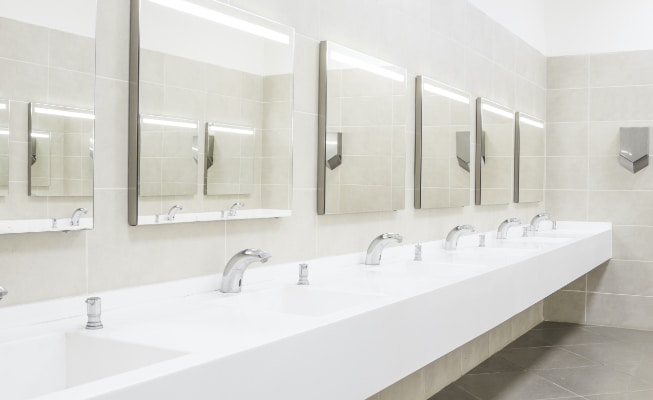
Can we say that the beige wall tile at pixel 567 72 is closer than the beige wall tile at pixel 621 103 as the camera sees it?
No

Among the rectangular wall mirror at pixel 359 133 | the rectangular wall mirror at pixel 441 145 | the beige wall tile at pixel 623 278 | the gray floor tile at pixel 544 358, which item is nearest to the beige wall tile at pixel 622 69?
the beige wall tile at pixel 623 278

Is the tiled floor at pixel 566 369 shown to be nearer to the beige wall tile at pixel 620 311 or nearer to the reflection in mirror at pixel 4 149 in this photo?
the beige wall tile at pixel 620 311

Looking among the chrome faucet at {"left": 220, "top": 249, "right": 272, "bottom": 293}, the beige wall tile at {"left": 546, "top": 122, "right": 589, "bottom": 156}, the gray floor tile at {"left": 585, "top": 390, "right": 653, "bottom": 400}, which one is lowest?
the gray floor tile at {"left": 585, "top": 390, "right": 653, "bottom": 400}

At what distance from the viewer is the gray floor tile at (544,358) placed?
4.52 m

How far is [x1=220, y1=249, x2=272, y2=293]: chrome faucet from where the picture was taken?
7.30 ft

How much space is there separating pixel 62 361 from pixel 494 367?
3.32 metres

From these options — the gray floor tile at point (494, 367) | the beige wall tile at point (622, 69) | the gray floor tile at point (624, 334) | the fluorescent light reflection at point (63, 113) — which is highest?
the beige wall tile at point (622, 69)

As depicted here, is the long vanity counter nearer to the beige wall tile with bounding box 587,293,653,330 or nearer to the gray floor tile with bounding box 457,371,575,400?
the gray floor tile with bounding box 457,371,575,400

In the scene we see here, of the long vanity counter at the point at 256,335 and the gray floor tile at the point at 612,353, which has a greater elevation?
the long vanity counter at the point at 256,335

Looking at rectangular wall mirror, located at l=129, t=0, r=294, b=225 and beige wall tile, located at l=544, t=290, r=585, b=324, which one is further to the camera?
beige wall tile, located at l=544, t=290, r=585, b=324

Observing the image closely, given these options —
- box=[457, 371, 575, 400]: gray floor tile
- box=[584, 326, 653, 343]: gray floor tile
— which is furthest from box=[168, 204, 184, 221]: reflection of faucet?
box=[584, 326, 653, 343]: gray floor tile

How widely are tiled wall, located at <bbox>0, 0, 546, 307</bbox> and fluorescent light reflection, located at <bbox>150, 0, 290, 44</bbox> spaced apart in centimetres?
7

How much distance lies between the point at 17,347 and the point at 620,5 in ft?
18.4

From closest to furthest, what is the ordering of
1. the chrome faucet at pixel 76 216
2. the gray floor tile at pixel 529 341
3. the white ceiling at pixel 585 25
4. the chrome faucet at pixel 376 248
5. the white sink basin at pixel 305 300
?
the chrome faucet at pixel 76 216, the white sink basin at pixel 305 300, the chrome faucet at pixel 376 248, the gray floor tile at pixel 529 341, the white ceiling at pixel 585 25
